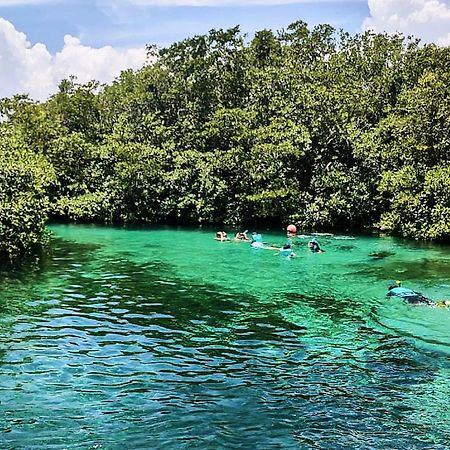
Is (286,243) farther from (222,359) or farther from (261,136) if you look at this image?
(222,359)

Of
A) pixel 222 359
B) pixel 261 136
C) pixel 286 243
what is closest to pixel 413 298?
pixel 222 359

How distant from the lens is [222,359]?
42.6 feet

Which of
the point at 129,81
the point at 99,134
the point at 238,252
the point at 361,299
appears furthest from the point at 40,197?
the point at 129,81

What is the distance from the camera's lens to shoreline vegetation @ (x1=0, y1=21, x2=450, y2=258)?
38781 mm

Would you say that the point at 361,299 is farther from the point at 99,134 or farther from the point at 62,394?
the point at 99,134

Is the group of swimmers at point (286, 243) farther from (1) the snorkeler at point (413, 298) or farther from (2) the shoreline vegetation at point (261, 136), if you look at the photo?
(1) the snorkeler at point (413, 298)

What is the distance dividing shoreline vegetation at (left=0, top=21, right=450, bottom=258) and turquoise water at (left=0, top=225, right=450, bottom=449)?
12364 millimetres

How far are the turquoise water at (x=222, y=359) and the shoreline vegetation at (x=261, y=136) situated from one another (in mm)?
12364

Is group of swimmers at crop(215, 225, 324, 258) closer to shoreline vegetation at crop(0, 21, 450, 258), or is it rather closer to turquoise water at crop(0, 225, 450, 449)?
turquoise water at crop(0, 225, 450, 449)

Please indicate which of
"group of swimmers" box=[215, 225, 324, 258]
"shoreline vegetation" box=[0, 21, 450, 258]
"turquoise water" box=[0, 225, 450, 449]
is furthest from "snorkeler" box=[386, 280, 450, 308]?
"shoreline vegetation" box=[0, 21, 450, 258]

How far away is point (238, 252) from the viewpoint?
3058cm

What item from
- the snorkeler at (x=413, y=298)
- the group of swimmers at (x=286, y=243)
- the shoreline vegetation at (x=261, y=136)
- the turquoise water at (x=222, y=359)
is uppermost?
the shoreline vegetation at (x=261, y=136)

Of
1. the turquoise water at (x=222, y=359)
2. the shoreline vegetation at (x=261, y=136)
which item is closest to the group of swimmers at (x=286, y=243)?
the turquoise water at (x=222, y=359)

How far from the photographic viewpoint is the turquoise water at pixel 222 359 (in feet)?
30.3
